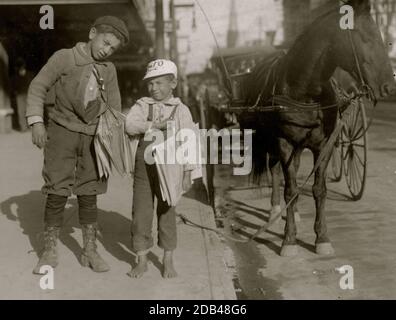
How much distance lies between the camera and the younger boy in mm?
4691

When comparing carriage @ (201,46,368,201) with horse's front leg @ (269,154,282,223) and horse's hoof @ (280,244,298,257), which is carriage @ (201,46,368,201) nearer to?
horse's front leg @ (269,154,282,223)

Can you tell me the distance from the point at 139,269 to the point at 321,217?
1.98 meters

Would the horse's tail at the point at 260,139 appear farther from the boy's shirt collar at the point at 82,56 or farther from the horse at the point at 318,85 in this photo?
the boy's shirt collar at the point at 82,56

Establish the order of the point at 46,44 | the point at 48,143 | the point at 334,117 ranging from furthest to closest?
the point at 46,44, the point at 334,117, the point at 48,143

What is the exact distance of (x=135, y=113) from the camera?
4.73 m

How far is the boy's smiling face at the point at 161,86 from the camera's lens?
4.68 m

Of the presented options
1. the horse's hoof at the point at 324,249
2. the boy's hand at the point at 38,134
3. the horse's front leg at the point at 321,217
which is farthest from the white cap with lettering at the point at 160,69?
the horse's hoof at the point at 324,249

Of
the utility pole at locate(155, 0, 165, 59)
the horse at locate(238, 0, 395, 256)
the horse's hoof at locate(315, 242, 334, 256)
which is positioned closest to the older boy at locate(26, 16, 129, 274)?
the horse at locate(238, 0, 395, 256)

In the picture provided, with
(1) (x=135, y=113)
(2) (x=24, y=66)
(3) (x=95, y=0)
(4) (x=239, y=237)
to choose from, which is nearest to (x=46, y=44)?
(2) (x=24, y=66)

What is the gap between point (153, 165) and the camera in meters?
4.84

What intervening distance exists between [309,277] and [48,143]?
94.6 inches
